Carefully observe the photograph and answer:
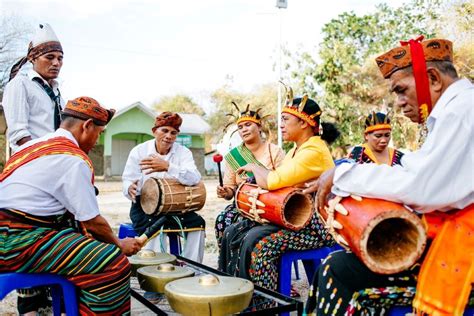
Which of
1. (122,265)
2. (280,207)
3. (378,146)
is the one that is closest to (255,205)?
(280,207)

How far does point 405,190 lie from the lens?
1.96 metres

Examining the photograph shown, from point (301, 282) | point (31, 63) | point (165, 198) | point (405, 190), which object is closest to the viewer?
point (405, 190)

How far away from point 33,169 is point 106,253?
623 millimetres

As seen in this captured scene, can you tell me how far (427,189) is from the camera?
194cm

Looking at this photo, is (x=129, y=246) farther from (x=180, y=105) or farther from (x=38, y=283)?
(x=180, y=105)

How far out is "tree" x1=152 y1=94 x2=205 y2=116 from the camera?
4912 centimetres

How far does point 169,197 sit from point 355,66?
17458 mm

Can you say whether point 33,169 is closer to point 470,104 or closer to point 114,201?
point 470,104

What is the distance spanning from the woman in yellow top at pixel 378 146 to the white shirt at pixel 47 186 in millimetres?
3304

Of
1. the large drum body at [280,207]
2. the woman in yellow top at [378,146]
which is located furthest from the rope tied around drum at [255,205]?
the woman in yellow top at [378,146]

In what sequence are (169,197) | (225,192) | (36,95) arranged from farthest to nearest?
(225,192) → (169,197) → (36,95)

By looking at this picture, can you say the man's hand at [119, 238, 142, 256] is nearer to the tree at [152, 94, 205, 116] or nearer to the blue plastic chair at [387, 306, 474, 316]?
the blue plastic chair at [387, 306, 474, 316]

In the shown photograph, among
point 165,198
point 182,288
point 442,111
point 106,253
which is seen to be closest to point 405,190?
point 442,111

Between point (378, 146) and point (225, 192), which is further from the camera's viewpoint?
point (378, 146)
